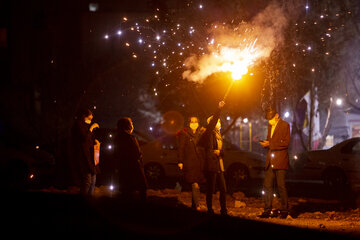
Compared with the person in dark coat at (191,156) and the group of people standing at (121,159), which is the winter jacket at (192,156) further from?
the group of people standing at (121,159)

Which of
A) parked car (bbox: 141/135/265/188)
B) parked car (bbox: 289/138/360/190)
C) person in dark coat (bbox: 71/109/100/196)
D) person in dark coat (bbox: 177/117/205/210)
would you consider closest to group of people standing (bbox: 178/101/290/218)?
person in dark coat (bbox: 177/117/205/210)

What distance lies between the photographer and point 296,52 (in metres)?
16.2

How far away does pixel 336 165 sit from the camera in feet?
48.8

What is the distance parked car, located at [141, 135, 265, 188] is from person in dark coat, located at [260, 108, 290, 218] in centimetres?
753

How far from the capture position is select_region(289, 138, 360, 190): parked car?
47.7ft

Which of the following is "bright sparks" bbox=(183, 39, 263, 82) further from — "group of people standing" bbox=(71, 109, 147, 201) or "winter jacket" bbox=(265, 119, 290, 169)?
"group of people standing" bbox=(71, 109, 147, 201)

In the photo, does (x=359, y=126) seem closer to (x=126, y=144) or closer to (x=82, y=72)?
(x=82, y=72)

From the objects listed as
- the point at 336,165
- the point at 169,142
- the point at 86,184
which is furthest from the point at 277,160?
the point at 169,142

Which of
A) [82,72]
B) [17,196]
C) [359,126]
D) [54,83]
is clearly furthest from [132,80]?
[17,196]

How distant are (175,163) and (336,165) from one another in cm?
535

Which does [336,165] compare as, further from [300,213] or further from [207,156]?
[207,156]

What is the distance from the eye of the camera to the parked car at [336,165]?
14.5 m

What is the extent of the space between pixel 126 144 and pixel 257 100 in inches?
463

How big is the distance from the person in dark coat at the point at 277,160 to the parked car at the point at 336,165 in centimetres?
721
